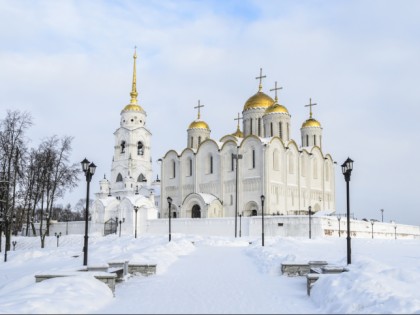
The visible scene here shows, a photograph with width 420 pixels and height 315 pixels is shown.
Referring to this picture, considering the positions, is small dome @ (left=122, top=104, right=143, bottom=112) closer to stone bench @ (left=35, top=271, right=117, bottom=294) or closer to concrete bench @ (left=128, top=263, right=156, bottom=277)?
concrete bench @ (left=128, top=263, right=156, bottom=277)

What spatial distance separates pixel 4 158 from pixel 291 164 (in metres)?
28.8

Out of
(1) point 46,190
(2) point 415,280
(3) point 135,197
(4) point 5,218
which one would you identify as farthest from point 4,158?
(2) point 415,280

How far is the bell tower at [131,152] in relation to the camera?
222 feet

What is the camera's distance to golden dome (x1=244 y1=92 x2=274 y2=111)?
5638 centimetres

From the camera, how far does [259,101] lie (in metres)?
56.6

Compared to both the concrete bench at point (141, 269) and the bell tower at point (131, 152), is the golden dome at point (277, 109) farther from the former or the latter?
the concrete bench at point (141, 269)

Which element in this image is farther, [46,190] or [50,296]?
[46,190]

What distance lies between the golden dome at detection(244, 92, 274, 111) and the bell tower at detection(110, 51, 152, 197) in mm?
17611

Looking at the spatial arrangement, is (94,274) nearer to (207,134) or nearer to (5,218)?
(5,218)

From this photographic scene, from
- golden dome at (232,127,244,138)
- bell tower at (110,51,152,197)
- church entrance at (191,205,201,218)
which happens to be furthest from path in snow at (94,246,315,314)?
Answer: bell tower at (110,51,152,197)

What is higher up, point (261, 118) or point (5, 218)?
point (261, 118)

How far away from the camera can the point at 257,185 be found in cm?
4719

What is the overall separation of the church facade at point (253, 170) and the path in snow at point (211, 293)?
31.2 meters

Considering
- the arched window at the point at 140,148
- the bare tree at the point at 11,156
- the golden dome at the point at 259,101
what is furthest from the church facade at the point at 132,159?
the bare tree at the point at 11,156
